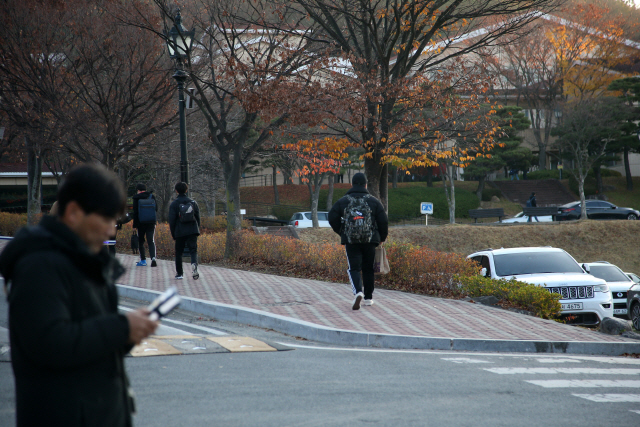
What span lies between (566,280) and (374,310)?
3.80 metres

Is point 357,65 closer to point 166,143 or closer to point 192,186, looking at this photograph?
point 166,143

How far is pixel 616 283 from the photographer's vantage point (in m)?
15.4

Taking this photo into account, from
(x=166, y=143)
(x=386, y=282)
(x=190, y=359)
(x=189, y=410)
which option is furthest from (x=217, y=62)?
(x=189, y=410)

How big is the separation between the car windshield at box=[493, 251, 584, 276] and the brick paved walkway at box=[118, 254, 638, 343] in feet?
7.37

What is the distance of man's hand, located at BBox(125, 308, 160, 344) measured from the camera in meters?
2.15

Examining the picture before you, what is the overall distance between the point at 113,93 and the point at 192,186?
16.1 m

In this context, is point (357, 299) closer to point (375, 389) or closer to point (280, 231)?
point (375, 389)

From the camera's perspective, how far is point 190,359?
21.0 ft

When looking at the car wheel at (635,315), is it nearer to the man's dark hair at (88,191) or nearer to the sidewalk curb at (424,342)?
the sidewalk curb at (424,342)

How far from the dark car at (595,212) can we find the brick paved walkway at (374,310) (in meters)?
30.8

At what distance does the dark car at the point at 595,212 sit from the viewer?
39906 mm

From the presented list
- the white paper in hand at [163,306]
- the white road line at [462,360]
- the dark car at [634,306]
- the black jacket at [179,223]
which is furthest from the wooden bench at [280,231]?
the white paper in hand at [163,306]

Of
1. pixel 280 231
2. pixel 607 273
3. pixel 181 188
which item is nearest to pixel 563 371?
pixel 181 188

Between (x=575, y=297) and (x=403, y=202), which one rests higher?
(x=403, y=202)
